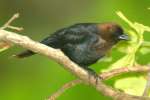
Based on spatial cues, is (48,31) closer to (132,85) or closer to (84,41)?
(84,41)

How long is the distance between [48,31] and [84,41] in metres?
1.40

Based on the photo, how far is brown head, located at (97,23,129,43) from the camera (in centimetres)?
142

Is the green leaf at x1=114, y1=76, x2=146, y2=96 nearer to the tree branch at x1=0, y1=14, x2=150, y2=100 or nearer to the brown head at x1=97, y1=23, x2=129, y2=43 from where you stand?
the tree branch at x1=0, y1=14, x2=150, y2=100

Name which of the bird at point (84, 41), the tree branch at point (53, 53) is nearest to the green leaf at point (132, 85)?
the tree branch at point (53, 53)

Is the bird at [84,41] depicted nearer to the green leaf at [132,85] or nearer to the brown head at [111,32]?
the brown head at [111,32]

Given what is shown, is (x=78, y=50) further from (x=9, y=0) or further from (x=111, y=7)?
(x=9, y=0)

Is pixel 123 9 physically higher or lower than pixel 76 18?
higher

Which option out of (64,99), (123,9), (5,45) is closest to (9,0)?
(64,99)

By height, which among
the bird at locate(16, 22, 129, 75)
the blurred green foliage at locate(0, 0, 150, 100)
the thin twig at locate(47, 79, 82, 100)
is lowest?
the blurred green foliage at locate(0, 0, 150, 100)

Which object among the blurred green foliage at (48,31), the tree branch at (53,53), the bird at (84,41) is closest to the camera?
the tree branch at (53,53)

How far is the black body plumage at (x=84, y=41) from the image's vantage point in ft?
4.50

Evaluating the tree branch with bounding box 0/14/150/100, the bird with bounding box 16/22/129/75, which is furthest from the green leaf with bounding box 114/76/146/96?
the bird with bounding box 16/22/129/75

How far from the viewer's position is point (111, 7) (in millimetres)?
1866

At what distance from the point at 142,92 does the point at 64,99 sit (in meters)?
0.79
